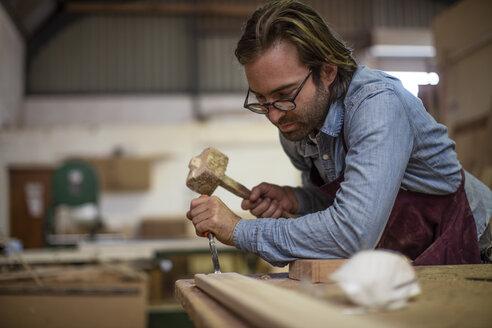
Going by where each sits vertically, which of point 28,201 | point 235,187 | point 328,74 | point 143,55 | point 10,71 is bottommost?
point 28,201

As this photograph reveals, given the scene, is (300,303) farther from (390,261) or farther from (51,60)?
(51,60)

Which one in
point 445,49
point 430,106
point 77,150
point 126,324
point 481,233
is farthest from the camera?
point 77,150

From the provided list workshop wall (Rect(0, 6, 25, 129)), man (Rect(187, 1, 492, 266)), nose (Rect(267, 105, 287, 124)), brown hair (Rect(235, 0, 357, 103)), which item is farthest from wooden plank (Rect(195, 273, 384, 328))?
workshop wall (Rect(0, 6, 25, 129))

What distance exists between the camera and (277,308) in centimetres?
70

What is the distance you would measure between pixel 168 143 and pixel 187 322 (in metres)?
6.02

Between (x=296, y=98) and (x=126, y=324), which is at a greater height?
(x=296, y=98)

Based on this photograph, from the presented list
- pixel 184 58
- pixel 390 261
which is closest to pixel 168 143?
pixel 184 58

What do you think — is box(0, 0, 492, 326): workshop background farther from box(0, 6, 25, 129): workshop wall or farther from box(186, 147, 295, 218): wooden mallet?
box(186, 147, 295, 218): wooden mallet

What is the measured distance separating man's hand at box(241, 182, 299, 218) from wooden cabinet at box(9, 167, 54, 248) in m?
8.49

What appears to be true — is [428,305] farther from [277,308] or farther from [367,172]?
[367,172]

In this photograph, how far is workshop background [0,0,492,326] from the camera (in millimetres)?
9188

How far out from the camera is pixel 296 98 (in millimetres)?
1510

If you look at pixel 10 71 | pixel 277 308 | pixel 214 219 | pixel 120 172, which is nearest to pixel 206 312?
pixel 277 308

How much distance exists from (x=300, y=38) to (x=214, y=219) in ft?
2.03
